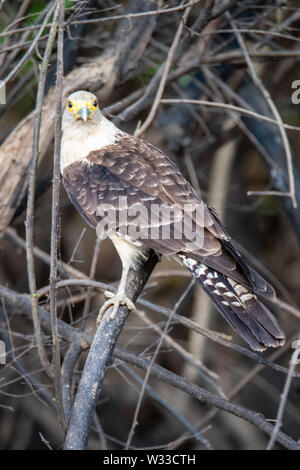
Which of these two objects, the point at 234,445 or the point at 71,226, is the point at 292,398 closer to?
the point at 234,445

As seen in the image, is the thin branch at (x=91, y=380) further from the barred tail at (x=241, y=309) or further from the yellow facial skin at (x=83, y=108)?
the yellow facial skin at (x=83, y=108)

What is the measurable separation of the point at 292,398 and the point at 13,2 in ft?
15.2

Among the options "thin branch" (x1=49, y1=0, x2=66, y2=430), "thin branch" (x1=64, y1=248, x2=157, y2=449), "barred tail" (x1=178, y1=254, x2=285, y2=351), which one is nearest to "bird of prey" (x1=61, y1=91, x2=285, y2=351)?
"barred tail" (x1=178, y1=254, x2=285, y2=351)

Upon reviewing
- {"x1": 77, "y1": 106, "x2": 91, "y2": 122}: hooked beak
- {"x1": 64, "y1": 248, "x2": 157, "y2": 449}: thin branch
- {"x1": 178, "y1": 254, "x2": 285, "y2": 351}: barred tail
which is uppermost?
{"x1": 77, "y1": 106, "x2": 91, "y2": 122}: hooked beak

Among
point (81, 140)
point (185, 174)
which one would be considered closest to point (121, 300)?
point (81, 140)

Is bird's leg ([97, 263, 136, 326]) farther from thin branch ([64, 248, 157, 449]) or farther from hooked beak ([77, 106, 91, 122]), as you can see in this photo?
hooked beak ([77, 106, 91, 122])

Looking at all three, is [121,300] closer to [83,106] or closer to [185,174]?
[83,106]

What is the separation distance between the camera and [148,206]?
3.45 meters

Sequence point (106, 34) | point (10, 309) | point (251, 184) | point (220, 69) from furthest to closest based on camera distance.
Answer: point (251, 184)
point (220, 69)
point (106, 34)
point (10, 309)

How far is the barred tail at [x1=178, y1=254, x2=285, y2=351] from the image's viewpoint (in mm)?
2998

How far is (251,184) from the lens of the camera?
7.10 metres

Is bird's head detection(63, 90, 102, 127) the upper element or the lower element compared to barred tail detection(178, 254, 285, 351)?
upper

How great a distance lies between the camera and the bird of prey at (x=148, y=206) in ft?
10.2

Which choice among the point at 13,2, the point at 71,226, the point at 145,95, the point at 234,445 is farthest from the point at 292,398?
the point at 13,2
